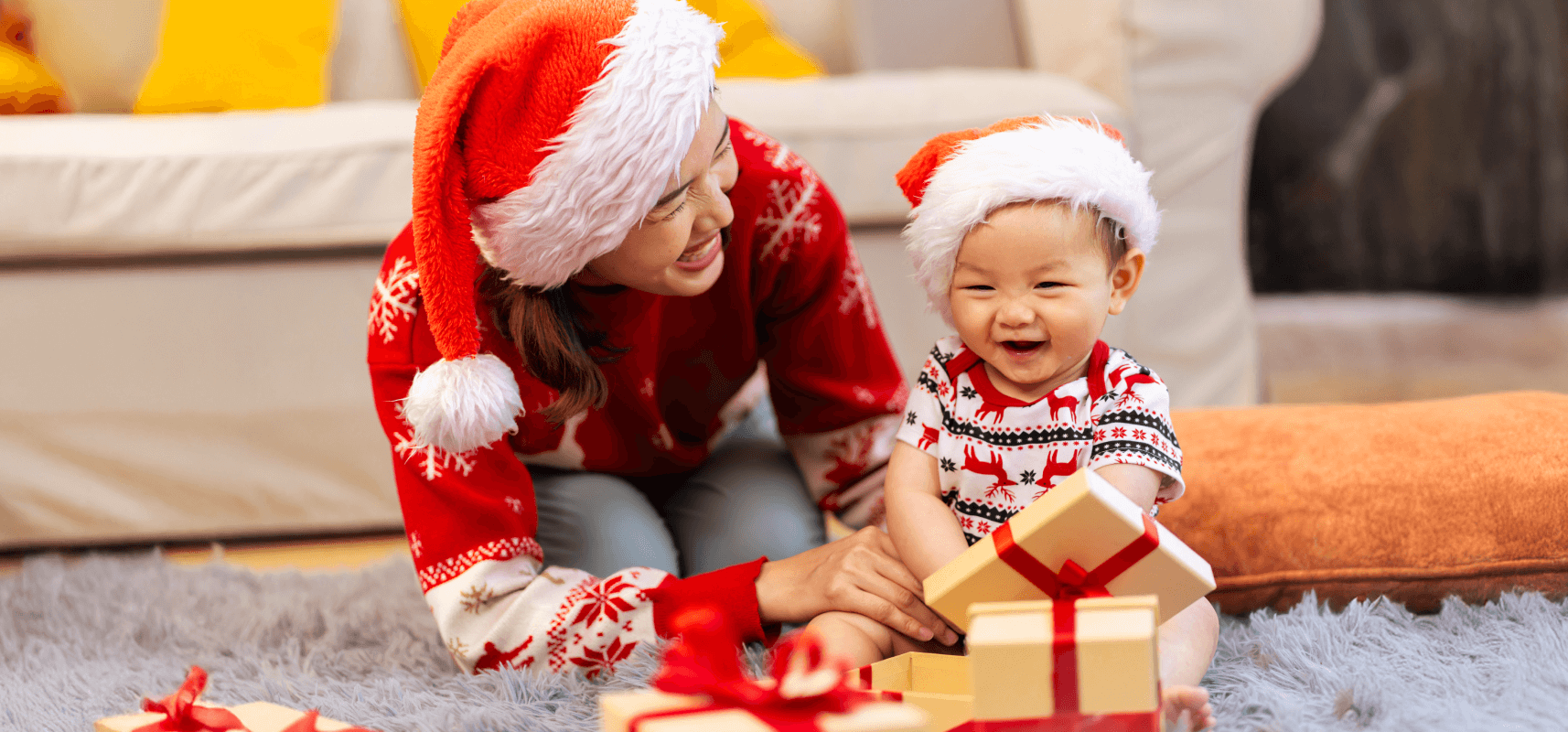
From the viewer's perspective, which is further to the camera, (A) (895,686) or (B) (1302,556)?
(B) (1302,556)

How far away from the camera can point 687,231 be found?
726 millimetres

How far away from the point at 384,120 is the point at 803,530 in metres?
0.67

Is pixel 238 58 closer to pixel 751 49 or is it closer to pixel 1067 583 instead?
pixel 751 49

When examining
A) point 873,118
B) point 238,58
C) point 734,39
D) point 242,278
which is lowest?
point 242,278

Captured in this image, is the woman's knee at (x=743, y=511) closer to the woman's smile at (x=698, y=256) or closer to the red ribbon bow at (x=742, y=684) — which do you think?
the woman's smile at (x=698, y=256)

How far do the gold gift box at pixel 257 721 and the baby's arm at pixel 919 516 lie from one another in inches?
13.5

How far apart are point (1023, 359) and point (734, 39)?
3.44 ft

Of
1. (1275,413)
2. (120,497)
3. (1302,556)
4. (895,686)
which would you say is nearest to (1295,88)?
(1275,413)

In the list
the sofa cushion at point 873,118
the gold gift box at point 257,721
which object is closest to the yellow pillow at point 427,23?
the sofa cushion at point 873,118

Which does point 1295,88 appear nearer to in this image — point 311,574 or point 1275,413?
point 1275,413

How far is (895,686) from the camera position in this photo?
66cm

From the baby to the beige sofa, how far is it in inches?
22.4

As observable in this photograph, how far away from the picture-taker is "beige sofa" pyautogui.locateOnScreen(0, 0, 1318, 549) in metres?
1.20

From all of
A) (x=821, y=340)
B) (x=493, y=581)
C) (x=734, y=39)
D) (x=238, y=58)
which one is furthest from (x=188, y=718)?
(x=734, y=39)
